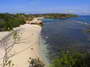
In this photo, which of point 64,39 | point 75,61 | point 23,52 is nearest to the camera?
point 75,61

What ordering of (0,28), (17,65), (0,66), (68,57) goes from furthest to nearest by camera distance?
(0,28)
(17,65)
(0,66)
(68,57)

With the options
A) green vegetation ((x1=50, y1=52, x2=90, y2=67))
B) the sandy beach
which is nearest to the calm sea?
the sandy beach

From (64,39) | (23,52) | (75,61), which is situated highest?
(75,61)

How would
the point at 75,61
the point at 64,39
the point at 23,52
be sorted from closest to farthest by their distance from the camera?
1. the point at 75,61
2. the point at 23,52
3. the point at 64,39

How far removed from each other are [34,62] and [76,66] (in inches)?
175

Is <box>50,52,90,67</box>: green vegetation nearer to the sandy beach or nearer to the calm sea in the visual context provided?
the sandy beach

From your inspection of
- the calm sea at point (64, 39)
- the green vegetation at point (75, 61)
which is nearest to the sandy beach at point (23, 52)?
the calm sea at point (64, 39)

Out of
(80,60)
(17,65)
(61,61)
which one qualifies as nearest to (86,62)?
(80,60)

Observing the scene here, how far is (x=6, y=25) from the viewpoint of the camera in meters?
47.9

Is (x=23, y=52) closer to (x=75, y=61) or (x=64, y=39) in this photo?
(x=75, y=61)

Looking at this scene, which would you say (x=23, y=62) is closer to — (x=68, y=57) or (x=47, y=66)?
(x=47, y=66)

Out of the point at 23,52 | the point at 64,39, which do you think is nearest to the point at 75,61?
the point at 23,52

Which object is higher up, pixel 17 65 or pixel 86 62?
pixel 86 62

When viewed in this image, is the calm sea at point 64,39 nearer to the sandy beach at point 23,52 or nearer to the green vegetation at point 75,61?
the sandy beach at point 23,52
